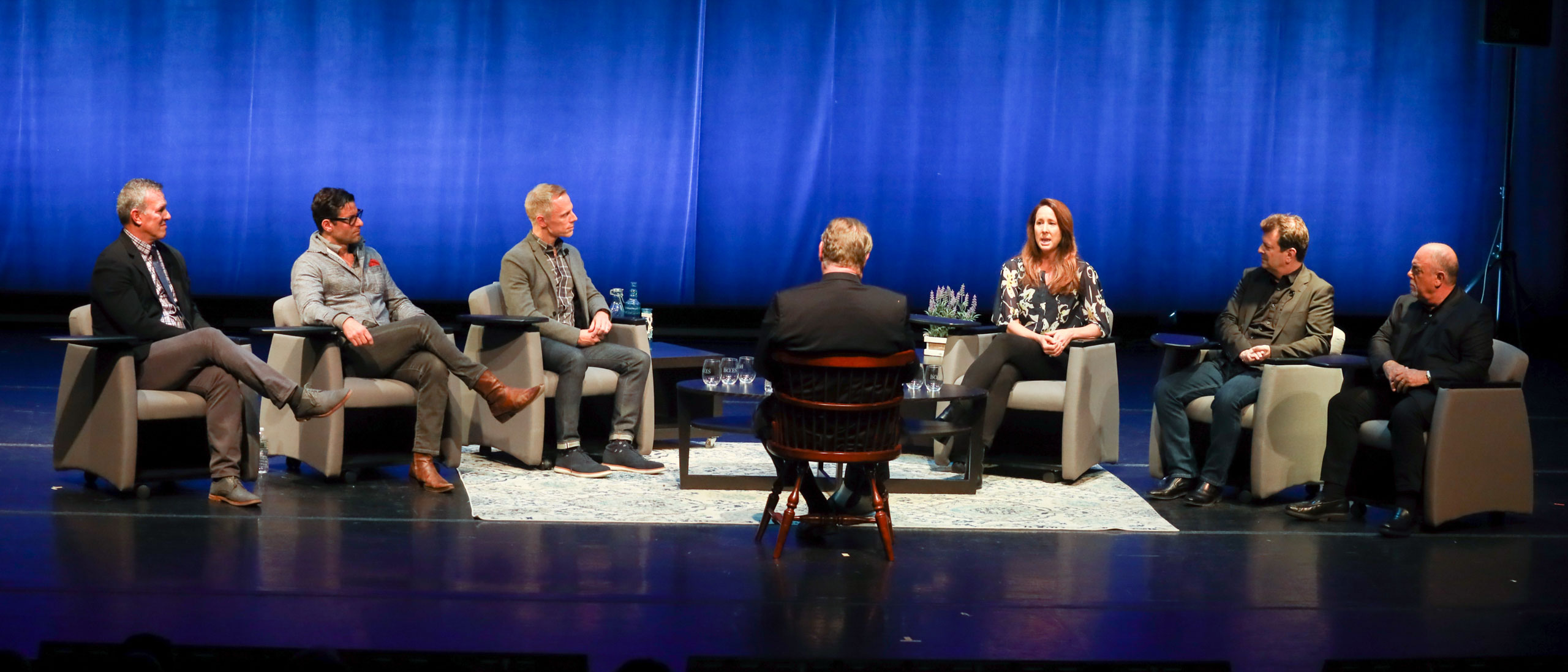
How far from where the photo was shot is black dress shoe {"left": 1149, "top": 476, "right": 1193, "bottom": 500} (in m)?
5.03

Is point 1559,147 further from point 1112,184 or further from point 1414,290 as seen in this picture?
point 1414,290

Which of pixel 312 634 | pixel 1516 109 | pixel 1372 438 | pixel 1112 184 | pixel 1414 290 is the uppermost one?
pixel 1516 109

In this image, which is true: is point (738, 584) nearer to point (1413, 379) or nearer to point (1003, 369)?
point (1003, 369)

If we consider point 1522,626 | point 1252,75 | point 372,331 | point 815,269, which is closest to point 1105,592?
point 1522,626

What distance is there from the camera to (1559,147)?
10086mm

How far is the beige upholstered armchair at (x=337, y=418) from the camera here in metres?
4.93

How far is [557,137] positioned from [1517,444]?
263 inches

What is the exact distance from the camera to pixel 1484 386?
14.9ft

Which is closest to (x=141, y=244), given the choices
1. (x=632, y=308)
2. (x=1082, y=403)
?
(x=632, y=308)

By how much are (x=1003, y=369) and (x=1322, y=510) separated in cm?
122

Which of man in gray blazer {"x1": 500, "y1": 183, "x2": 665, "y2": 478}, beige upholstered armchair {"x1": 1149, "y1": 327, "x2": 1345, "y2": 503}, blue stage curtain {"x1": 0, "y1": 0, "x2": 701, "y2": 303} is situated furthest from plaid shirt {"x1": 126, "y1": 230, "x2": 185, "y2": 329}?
blue stage curtain {"x1": 0, "y1": 0, "x2": 701, "y2": 303}

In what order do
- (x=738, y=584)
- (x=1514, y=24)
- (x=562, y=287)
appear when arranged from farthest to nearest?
1. (x=1514, y=24)
2. (x=562, y=287)
3. (x=738, y=584)

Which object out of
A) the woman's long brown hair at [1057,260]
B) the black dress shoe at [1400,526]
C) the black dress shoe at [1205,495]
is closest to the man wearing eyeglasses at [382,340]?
the woman's long brown hair at [1057,260]

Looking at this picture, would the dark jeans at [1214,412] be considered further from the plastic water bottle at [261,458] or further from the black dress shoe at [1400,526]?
the plastic water bottle at [261,458]
